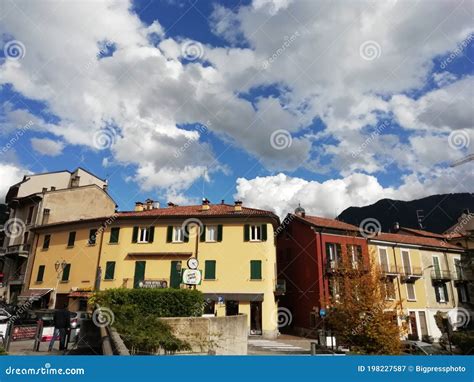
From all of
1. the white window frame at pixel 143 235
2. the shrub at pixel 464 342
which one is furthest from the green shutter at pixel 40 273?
the shrub at pixel 464 342

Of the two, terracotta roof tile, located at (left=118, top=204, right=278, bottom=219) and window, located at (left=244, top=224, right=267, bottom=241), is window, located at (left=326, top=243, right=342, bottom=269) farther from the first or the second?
window, located at (left=244, top=224, right=267, bottom=241)

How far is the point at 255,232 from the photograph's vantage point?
2859 cm

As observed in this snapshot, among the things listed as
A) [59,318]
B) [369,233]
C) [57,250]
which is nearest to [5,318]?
[59,318]

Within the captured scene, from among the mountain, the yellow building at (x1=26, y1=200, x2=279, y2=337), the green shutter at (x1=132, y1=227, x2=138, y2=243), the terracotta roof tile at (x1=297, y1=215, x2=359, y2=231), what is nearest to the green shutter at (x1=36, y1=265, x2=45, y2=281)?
the yellow building at (x1=26, y1=200, x2=279, y2=337)

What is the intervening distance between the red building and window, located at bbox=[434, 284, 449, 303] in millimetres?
9164

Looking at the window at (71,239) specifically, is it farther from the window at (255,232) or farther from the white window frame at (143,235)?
the window at (255,232)

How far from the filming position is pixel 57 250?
32.3 meters

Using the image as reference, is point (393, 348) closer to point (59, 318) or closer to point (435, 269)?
point (59, 318)

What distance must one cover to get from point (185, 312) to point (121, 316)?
3484mm

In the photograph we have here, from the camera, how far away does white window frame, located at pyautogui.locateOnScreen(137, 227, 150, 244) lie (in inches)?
1167

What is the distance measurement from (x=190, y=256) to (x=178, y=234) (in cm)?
221

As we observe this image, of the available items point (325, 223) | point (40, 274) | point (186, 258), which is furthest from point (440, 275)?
point (40, 274)

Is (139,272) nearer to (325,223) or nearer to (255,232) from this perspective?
(255,232)

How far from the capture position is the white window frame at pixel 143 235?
29639mm
